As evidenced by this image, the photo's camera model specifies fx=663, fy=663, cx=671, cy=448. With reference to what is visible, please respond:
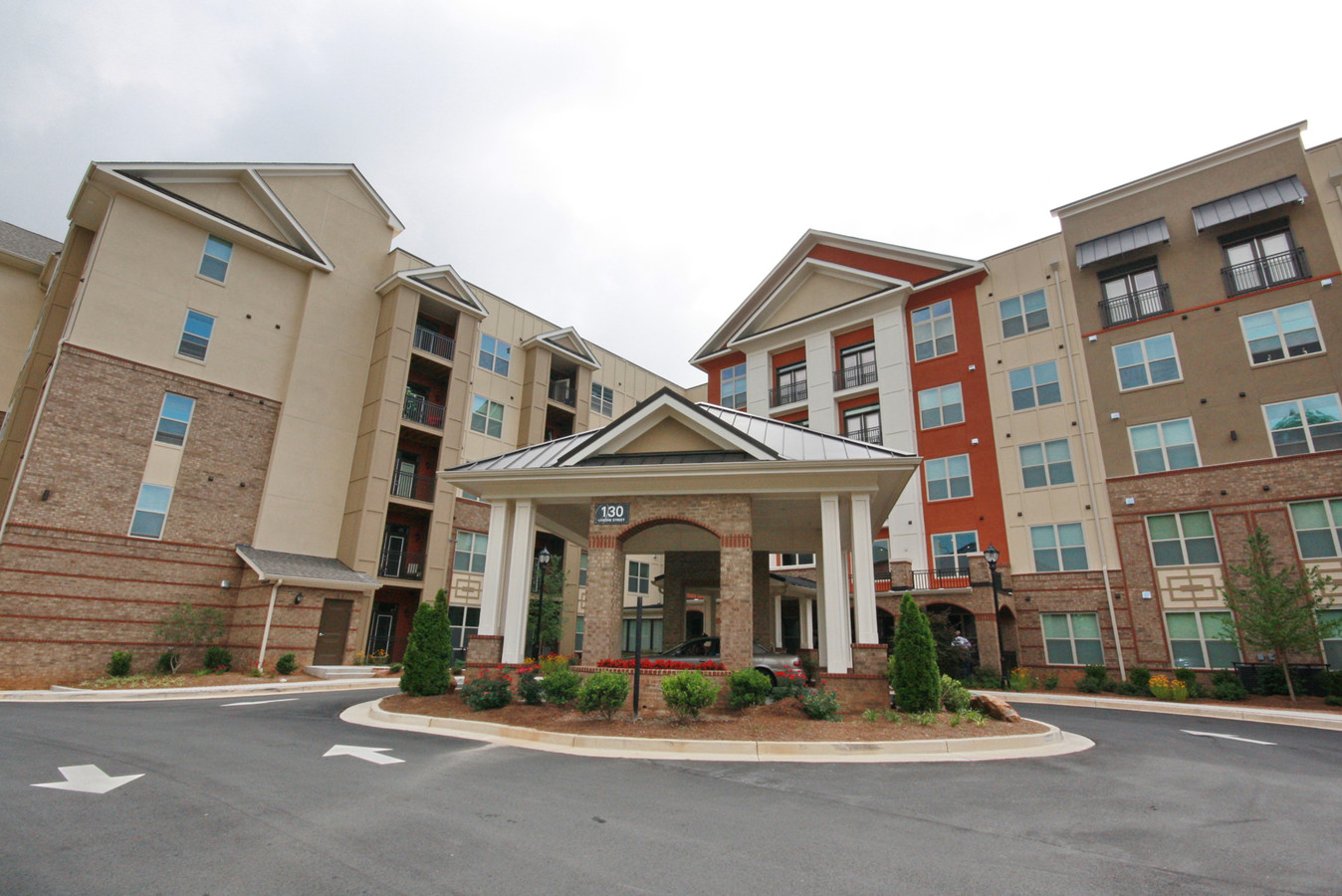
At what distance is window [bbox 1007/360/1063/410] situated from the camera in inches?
1057

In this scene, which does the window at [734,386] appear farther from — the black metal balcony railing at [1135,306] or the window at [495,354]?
the black metal balcony railing at [1135,306]

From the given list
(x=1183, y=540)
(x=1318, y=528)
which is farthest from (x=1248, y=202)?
(x=1183, y=540)

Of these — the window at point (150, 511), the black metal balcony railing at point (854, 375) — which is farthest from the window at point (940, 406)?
the window at point (150, 511)

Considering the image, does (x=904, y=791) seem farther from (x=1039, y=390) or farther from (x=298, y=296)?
(x=298, y=296)

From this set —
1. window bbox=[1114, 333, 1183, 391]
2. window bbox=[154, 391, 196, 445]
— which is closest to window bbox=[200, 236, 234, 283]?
window bbox=[154, 391, 196, 445]

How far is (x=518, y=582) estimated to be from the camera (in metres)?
14.8

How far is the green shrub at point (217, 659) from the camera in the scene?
72.6 feet

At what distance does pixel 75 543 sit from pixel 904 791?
24907 mm

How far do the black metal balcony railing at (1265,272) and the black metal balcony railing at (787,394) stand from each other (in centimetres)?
1713

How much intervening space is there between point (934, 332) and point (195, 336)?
3054 centimetres

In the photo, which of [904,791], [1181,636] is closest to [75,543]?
[904,791]

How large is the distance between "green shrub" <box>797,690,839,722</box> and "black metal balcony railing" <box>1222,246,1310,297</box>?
2291 cm

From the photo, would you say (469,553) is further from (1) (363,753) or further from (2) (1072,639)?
(2) (1072,639)

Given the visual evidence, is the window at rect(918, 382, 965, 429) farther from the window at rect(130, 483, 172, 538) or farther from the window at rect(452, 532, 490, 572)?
the window at rect(130, 483, 172, 538)
